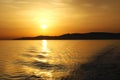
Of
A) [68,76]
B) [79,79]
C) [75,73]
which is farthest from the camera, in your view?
[75,73]

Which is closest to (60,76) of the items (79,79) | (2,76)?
(79,79)

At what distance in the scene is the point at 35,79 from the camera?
98.0 ft

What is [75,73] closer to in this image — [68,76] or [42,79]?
[68,76]

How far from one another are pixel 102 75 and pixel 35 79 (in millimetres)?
9560

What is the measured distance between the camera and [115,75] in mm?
31516

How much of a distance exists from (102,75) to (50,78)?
294 inches

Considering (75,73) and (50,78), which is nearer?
(50,78)

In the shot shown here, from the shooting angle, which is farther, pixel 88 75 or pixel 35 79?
pixel 88 75

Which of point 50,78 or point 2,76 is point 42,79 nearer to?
point 50,78

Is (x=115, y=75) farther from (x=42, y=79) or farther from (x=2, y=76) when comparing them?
(x=2, y=76)

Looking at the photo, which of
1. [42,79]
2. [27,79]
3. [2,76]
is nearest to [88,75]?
[42,79]

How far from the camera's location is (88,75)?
32188 mm

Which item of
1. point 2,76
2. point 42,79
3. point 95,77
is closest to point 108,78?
point 95,77

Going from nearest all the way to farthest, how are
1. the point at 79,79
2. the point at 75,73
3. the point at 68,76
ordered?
the point at 79,79 → the point at 68,76 → the point at 75,73
